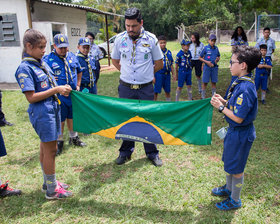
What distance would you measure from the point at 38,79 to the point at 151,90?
172 centimetres

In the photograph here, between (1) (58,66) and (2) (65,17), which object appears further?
(2) (65,17)

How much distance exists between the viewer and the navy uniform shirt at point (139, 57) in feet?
12.0

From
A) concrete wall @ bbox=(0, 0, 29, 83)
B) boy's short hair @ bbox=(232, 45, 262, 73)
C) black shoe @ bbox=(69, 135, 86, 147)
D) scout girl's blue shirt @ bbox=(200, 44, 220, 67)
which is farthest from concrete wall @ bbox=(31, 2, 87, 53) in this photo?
boy's short hair @ bbox=(232, 45, 262, 73)

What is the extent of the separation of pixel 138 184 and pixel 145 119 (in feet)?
3.18

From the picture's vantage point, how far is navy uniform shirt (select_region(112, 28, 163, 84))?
367cm

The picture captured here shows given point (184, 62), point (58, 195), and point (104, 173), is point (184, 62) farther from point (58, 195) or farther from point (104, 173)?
point (58, 195)

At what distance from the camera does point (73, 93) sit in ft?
11.4

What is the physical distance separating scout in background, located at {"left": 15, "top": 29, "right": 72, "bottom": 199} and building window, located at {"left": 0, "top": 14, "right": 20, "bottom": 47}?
8939 mm

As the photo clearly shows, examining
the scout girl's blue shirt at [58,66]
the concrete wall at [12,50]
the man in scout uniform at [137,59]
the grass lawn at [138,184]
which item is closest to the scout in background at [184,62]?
the grass lawn at [138,184]

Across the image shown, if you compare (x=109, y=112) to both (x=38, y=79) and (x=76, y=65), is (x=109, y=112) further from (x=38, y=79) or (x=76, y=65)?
(x=76, y=65)

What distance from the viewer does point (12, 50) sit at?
10672 millimetres

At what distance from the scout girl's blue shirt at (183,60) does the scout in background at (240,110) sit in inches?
172

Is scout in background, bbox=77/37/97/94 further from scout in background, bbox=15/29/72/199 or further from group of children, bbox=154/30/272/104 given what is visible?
scout in background, bbox=15/29/72/199

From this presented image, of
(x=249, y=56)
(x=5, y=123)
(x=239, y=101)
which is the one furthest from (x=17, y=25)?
(x=239, y=101)
